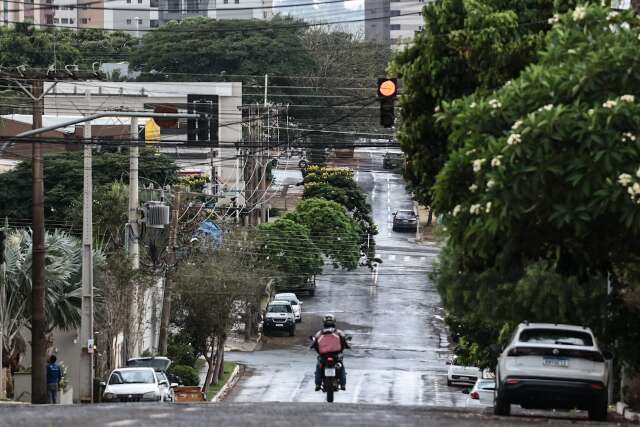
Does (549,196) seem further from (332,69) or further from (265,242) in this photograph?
(332,69)

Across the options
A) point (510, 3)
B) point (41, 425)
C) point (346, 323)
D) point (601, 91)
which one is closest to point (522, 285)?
point (510, 3)

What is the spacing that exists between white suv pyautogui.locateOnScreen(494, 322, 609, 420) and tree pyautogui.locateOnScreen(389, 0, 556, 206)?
3544 mm

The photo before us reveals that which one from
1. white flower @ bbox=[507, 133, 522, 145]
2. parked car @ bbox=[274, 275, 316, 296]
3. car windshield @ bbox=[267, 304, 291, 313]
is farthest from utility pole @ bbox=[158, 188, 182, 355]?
white flower @ bbox=[507, 133, 522, 145]

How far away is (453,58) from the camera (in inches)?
928

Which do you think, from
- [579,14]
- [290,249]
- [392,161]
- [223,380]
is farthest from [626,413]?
[392,161]

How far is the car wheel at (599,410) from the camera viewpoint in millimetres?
21438

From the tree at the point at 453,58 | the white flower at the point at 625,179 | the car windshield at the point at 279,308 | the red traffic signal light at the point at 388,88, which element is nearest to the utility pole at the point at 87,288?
the red traffic signal light at the point at 388,88

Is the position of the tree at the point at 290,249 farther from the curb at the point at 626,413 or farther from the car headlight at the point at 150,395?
the curb at the point at 626,413

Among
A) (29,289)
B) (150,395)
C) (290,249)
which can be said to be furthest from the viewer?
(290,249)

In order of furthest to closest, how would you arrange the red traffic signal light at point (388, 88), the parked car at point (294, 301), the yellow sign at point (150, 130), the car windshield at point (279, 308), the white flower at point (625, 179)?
the yellow sign at point (150, 130)
the parked car at point (294, 301)
the car windshield at point (279, 308)
the red traffic signal light at point (388, 88)
the white flower at point (625, 179)

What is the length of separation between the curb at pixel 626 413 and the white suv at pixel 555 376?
3202 millimetres

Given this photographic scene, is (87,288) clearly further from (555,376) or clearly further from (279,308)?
(279,308)

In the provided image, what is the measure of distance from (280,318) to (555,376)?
49173mm

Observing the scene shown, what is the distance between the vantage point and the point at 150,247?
52844mm
